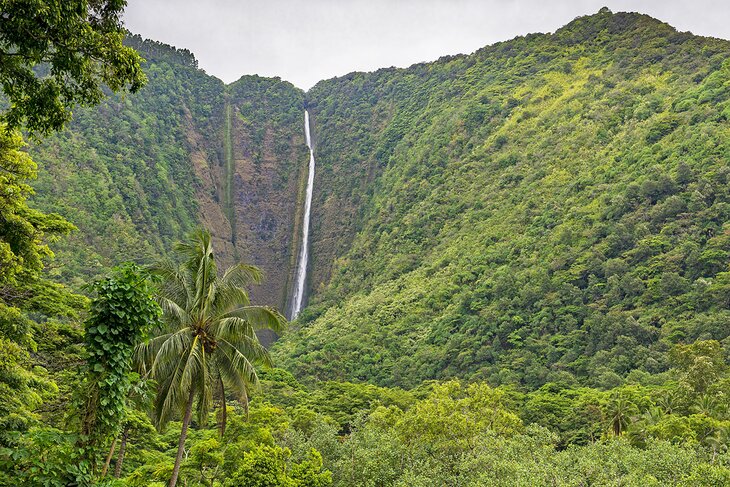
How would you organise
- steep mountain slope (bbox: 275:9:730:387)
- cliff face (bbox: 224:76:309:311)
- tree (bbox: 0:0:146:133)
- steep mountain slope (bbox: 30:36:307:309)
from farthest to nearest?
1. cliff face (bbox: 224:76:309:311)
2. steep mountain slope (bbox: 30:36:307:309)
3. steep mountain slope (bbox: 275:9:730:387)
4. tree (bbox: 0:0:146:133)

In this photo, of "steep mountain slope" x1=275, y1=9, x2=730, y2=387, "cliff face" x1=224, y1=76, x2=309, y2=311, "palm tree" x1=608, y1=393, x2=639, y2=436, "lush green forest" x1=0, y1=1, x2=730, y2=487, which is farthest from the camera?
"cliff face" x1=224, y1=76, x2=309, y2=311

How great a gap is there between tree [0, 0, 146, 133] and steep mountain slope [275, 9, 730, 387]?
1683 inches

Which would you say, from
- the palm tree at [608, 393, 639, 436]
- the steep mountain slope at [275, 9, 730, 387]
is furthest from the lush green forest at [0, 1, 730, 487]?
the steep mountain slope at [275, 9, 730, 387]

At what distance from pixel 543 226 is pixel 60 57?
6106cm

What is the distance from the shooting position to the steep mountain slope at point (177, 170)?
69.9 metres

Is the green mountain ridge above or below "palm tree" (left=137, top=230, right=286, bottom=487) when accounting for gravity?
above

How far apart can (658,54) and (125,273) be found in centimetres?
9461

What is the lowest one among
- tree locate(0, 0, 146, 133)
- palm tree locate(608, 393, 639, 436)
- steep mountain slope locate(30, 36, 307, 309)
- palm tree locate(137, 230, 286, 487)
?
palm tree locate(608, 393, 639, 436)

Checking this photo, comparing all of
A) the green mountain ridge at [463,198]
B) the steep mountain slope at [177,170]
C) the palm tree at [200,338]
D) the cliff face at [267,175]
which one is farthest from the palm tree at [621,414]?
the cliff face at [267,175]

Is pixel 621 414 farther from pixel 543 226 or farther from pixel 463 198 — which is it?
pixel 463 198

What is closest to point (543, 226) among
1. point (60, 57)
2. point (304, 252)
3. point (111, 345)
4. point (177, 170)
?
point (304, 252)

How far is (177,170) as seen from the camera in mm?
104438

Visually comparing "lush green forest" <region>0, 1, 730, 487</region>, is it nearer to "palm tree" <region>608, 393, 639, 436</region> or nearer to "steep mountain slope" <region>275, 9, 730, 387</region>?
"palm tree" <region>608, 393, 639, 436</region>

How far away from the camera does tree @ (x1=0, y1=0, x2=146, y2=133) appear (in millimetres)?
6730
